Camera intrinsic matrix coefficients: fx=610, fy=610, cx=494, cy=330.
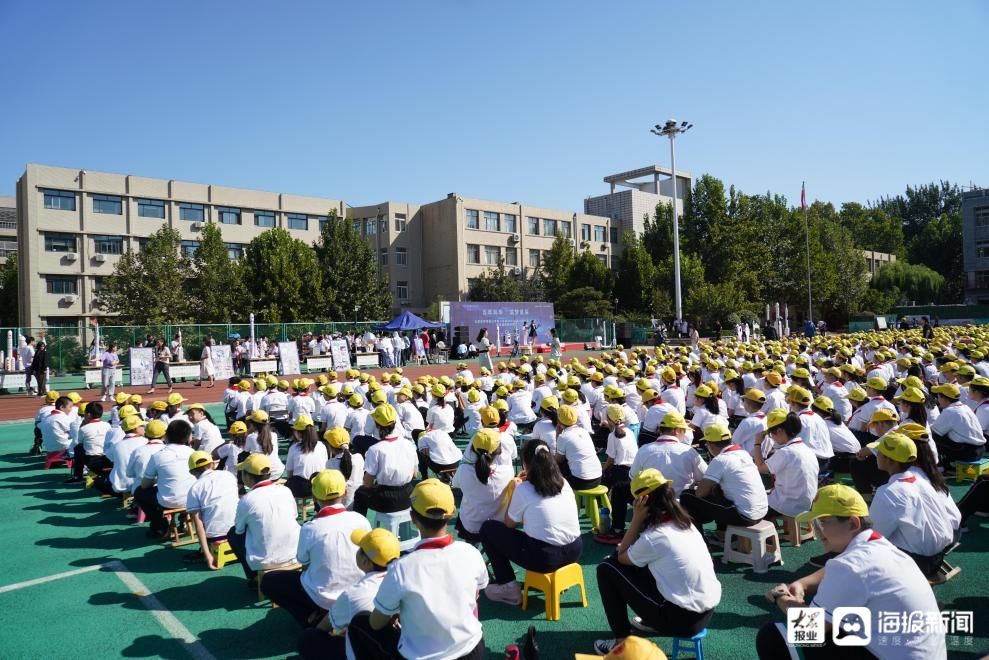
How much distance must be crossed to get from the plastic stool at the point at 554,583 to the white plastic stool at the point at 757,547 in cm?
176

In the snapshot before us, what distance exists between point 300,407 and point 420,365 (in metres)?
19.6

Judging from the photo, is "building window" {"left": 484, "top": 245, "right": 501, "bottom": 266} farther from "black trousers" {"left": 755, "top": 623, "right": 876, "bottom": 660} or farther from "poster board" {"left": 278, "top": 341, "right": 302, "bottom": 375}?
"black trousers" {"left": 755, "top": 623, "right": 876, "bottom": 660}

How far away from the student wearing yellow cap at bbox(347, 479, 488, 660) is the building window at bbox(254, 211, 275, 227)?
172 feet

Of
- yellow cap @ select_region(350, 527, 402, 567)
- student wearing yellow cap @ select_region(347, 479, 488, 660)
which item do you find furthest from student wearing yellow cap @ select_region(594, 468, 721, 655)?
yellow cap @ select_region(350, 527, 402, 567)

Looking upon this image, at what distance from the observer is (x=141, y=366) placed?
69.5 ft

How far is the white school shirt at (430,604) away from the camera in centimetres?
328

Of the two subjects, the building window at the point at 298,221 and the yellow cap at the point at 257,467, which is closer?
the yellow cap at the point at 257,467

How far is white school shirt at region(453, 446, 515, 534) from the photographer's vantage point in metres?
5.64

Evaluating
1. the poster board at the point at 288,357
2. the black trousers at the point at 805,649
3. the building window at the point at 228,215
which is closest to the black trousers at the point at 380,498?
the black trousers at the point at 805,649

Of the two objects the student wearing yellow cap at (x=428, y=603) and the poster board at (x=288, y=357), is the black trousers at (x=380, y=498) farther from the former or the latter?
the poster board at (x=288, y=357)

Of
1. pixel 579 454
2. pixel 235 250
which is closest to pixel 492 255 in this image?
pixel 235 250

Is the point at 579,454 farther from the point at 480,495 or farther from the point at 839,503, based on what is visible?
the point at 839,503

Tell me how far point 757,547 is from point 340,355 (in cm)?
2373

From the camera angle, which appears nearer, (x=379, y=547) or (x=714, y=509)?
(x=379, y=547)
